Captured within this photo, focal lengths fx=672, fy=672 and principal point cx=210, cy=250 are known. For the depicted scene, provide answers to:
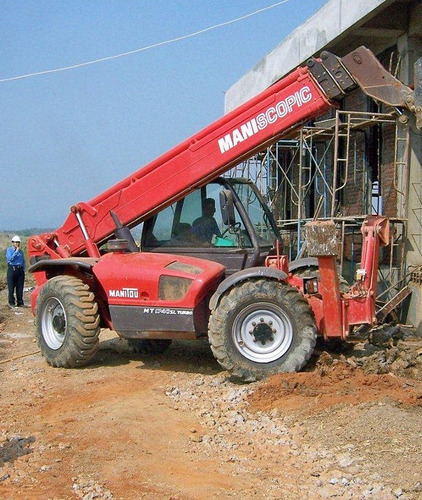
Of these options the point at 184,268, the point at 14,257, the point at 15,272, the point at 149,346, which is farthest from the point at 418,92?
the point at 14,257

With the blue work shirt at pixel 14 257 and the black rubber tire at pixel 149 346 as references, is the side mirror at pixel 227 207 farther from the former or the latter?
the blue work shirt at pixel 14 257

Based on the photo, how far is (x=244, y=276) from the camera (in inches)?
288

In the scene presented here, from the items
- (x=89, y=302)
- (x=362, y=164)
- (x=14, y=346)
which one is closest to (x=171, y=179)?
(x=89, y=302)

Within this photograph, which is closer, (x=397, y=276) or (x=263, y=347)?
(x=263, y=347)

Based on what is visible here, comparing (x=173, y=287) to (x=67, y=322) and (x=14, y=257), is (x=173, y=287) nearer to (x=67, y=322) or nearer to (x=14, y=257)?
(x=67, y=322)

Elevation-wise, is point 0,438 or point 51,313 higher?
point 51,313

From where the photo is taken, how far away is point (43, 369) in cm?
858

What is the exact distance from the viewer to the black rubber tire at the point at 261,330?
720 centimetres

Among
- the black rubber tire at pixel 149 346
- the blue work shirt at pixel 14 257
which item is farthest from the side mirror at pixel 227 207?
the blue work shirt at pixel 14 257

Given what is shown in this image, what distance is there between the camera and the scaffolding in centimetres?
1170

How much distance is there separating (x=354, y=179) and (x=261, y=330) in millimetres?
7283

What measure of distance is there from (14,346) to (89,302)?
3.18 metres

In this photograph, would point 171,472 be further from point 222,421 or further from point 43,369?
point 43,369

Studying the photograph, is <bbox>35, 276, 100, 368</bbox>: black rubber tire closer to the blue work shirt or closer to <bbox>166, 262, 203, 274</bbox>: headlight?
<bbox>166, 262, 203, 274</bbox>: headlight
